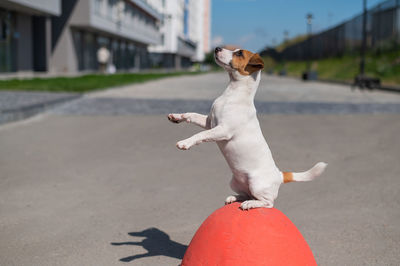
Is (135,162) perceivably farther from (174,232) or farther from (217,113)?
(217,113)

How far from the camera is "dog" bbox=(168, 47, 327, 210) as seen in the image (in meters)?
2.40

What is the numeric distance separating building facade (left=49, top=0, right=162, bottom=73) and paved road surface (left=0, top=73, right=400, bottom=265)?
83.6 ft

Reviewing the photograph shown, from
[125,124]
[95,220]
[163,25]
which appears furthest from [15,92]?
[163,25]

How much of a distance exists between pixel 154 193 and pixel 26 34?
2761 centimetres

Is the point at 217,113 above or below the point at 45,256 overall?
above

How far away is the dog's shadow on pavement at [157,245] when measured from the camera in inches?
129

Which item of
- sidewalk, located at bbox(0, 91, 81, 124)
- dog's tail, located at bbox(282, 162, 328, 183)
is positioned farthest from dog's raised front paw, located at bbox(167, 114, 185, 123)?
sidewalk, located at bbox(0, 91, 81, 124)

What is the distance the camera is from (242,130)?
8.19 ft

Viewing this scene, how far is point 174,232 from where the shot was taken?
373 centimetres

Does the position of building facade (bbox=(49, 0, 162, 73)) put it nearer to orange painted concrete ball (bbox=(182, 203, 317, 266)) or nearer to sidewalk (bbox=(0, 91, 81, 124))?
sidewalk (bbox=(0, 91, 81, 124))

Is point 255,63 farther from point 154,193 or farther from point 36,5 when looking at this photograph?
point 36,5

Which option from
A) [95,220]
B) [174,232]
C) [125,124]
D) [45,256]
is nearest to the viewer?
[45,256]

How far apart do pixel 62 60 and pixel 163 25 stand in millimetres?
39482


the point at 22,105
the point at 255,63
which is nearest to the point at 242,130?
the point at 255,63
